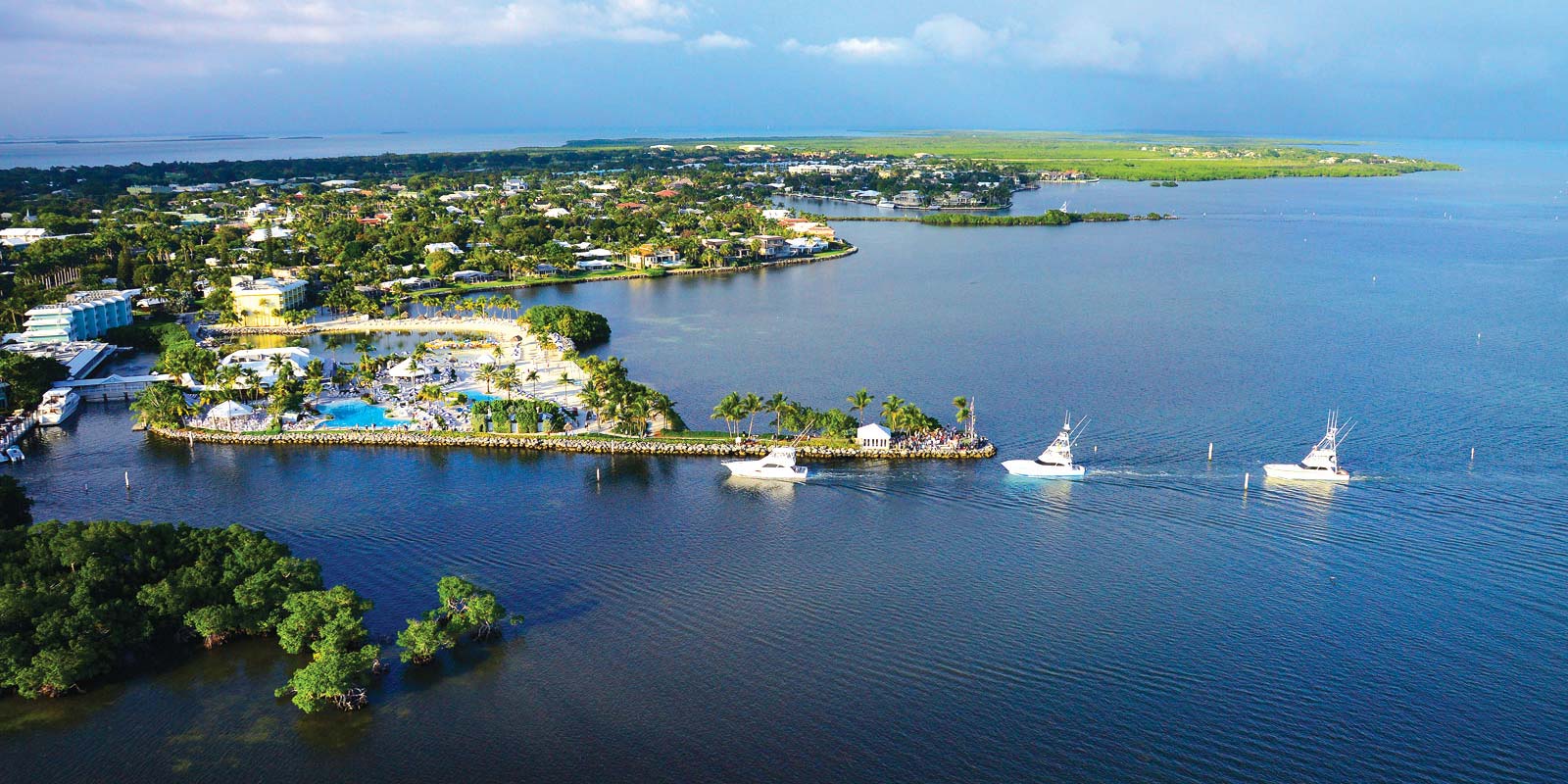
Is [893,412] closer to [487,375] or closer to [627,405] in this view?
[627,405]

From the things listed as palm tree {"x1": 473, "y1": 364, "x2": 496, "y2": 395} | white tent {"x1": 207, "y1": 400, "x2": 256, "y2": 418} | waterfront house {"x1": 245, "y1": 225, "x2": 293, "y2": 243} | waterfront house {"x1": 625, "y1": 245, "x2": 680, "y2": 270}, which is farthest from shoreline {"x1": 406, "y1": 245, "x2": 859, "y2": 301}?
white tent {"x1": 207, "y1": 400, "x2": 256, "y2": 418}

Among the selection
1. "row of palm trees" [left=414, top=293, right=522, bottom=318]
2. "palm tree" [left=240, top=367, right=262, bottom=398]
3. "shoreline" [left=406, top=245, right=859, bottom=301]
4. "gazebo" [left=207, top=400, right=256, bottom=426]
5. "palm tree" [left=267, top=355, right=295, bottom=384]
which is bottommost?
"gazebo" [left=207, top=400, right=256, bottom=426]

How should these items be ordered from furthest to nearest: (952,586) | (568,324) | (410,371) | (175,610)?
1. (568,324)
2. (410,371)
3. (952,586)
4. (175,610)

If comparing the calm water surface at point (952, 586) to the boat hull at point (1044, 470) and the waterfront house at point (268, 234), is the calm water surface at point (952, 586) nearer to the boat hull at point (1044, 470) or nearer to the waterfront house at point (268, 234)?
the boat hull at point (1044, 470)

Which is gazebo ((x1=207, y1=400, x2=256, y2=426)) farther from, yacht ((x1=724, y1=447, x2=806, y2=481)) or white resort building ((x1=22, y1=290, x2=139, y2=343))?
→ yacht ((x1=724, y1=447, x2=806, y2=481))

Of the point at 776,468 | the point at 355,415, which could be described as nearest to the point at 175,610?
the point at 776,468

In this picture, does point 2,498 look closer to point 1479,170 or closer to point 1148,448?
point 1148,448
